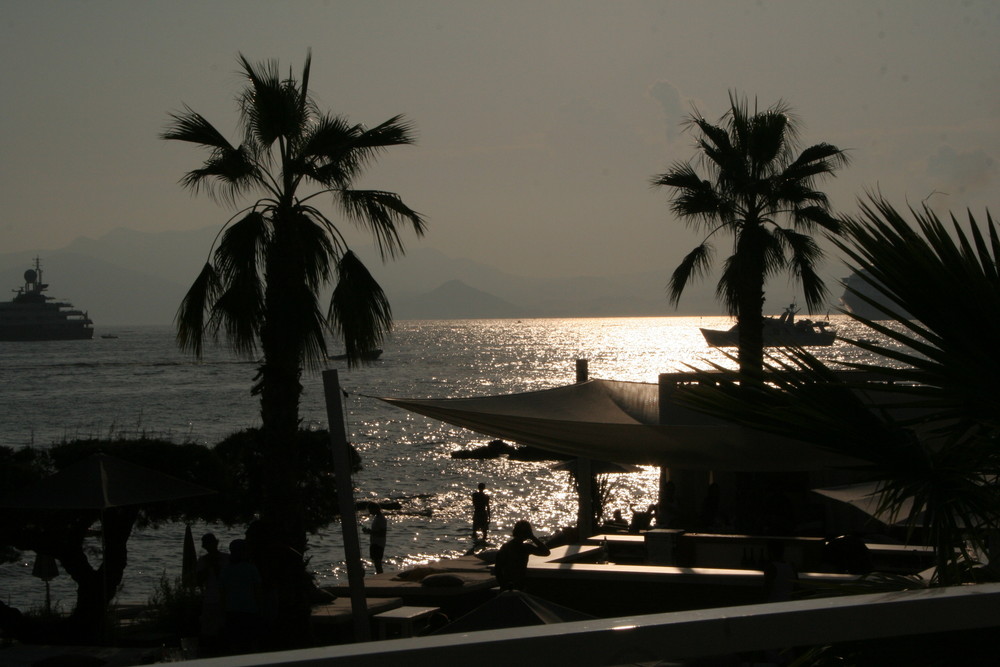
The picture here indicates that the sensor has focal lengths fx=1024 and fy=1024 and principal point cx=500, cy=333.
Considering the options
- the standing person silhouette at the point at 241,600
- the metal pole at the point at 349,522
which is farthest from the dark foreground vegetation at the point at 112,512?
the metal pole at the point at 349,522

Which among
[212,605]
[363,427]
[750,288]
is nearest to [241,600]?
[212,605]

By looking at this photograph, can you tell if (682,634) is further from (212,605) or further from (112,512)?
(112,512)

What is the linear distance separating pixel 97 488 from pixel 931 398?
31.4 feet

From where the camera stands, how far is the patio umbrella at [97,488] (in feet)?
35.8

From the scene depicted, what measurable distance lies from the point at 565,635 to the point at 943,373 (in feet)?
7.20

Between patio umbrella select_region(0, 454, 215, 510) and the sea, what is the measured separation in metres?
1.85

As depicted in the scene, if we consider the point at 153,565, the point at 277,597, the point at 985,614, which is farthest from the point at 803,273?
the point at 153,565

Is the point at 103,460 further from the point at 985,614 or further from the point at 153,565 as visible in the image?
the point at 153,565

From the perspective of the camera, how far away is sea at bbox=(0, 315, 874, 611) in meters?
27.2

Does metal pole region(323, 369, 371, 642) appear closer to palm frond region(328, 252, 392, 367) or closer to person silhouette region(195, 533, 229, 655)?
person silhouette region(195, 533, 229, 655)

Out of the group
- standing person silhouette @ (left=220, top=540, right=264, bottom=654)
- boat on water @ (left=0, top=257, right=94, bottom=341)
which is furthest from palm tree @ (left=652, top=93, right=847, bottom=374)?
boat on water @ (left=0, top=257, right=94, bottom=341)

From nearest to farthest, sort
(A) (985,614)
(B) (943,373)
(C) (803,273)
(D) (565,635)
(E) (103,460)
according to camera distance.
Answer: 1. (D) (565,635)
2. (A) (985,614)
3. (B) (943,373)
4. (E) (103,460)
5. (C) (803,273)

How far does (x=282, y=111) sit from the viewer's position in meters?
11.7

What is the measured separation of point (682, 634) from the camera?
1.76m
